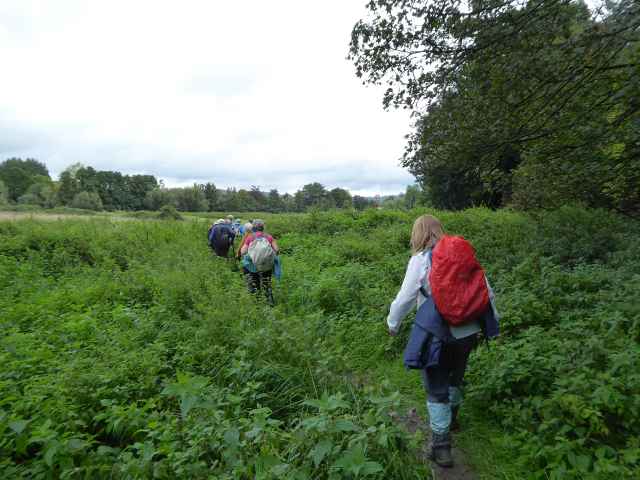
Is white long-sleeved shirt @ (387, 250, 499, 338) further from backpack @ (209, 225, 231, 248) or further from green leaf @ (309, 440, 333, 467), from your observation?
backpack @ (209, 225, 231, 248)

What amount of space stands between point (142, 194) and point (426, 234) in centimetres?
8000

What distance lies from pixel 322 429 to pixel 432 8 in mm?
7225

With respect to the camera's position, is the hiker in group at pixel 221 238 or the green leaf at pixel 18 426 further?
the hiker in group at pixel 221 238

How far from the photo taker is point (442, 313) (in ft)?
8.36

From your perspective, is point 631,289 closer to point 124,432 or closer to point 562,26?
point 562,26

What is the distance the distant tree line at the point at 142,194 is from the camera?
187ft

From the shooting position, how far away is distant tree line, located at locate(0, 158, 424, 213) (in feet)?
187

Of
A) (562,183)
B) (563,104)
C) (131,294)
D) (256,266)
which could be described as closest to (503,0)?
(563,104)

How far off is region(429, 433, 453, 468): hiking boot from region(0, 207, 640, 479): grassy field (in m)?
0.26

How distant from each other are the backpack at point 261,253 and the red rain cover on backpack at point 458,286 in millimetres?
4413

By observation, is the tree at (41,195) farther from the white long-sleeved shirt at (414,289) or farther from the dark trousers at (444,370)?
the dark trousers at (444,370)

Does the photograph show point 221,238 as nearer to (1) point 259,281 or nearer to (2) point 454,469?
(1) point 259,281

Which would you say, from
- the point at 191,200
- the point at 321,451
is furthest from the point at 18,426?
the point at 191,200

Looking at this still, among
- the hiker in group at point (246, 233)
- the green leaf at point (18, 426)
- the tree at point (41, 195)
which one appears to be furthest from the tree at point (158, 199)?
the green leaf at point (18, 426)
